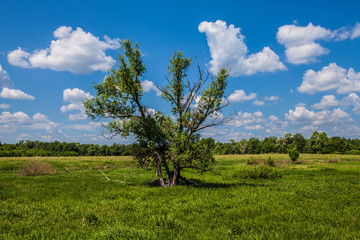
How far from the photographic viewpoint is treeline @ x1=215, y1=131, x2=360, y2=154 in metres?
123

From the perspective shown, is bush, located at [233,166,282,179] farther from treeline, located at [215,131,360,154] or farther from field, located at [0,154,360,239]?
treeline, located at [215,131,360,154]

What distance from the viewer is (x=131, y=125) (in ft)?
69.8

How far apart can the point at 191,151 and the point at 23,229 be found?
41.4ft

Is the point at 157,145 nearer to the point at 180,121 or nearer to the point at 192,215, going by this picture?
the point at 180,121

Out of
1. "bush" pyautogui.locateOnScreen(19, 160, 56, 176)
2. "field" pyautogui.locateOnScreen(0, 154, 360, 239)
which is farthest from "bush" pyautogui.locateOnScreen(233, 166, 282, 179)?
"bush" pyautogui.locateOnScreen(19, 160, 56, 176)

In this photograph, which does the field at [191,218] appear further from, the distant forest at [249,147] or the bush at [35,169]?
the distant forest at [249,147]

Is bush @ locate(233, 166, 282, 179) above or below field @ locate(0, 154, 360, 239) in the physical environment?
below

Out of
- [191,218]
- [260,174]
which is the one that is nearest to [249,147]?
[260,174]

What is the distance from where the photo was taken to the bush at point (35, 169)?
3459cm

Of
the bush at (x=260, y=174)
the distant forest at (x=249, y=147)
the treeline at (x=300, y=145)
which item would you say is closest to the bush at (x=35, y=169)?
the bush at (x=260, y=174)

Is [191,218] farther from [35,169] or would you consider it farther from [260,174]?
[35,169]

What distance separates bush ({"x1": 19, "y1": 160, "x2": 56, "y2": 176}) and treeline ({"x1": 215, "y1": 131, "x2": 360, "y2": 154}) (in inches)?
4011

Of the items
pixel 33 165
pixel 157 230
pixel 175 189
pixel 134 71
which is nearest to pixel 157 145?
pixel 175 189

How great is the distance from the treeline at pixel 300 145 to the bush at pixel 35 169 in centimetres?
10187
